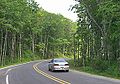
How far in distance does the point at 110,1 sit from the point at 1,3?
2763 centimetres

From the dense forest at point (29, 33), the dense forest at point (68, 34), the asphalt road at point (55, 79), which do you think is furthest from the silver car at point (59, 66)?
the dense forest at point (29, 33)

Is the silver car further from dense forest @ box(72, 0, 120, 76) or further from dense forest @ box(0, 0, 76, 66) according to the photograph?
dense forest @ box(0, 0, 76, 66)

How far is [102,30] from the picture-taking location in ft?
136

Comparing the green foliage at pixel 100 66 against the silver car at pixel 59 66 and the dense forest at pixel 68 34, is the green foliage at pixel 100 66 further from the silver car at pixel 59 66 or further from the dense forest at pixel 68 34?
the silver car at pixel 59 66

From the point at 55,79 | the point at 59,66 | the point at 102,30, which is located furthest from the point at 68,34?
the point at 55,79

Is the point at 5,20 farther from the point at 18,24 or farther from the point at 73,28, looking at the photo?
the point at 73,28

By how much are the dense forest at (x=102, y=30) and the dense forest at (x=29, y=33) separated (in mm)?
14843

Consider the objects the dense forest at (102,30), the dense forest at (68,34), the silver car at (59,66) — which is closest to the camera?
the dense forest at (102,30)

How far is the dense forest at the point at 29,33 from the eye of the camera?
5845 cm

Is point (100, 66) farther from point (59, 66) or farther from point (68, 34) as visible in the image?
point (68, 34)

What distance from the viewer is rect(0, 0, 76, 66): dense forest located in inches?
2301

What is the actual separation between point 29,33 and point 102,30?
5492cm

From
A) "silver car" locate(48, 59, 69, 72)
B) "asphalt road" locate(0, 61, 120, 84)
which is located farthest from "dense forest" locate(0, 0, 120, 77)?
"asphalt road" locate(0, 61, 120, 84)

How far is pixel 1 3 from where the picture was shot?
5444 cm
